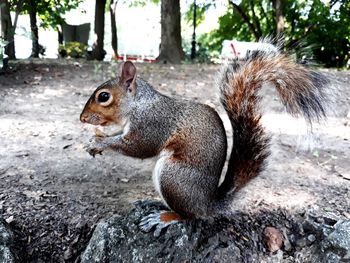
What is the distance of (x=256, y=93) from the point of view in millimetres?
1539

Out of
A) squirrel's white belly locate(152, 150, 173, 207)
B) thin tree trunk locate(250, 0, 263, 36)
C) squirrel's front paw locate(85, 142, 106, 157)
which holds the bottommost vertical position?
squirrel's white belly locate(152, 150, 173, 207)

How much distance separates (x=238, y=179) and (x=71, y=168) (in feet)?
3.44

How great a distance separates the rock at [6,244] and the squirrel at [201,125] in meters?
0.49

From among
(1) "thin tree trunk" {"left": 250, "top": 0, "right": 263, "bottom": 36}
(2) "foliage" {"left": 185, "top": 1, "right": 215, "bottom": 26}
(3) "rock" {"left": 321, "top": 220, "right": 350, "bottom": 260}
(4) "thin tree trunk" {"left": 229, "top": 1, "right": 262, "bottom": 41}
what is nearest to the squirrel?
(3) "rock" {"left": 321, "top": 220, "right": 350, "bottom": 260}

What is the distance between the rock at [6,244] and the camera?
1598mm

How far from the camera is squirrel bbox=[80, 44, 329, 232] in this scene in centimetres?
152

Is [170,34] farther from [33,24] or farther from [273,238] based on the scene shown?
[273,238]

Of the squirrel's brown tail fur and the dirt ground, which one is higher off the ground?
the squirrel's brown tail fur

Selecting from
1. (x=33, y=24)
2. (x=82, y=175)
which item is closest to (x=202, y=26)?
(x=33, y=24)

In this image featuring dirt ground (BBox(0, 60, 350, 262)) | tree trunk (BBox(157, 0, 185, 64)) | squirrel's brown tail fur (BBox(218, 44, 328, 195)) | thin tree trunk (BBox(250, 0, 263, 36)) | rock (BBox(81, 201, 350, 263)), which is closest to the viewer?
squirrel's brown tail fur (BBox(218, 44, 328, 195))

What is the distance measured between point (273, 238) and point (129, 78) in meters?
0.91

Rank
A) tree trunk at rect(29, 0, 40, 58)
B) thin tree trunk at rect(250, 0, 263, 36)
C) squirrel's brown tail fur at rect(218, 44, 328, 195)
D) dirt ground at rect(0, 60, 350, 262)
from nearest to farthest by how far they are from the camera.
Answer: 1. squirrel's brown tail fur at rect(218, 44, 328, 195)
2. dirt ground at rect(0, 60, 350, 262)
3. tree trunk at rect(29, 0, 40, 58)
4. thin tree trunk at rect(250, 0, 263, 36)

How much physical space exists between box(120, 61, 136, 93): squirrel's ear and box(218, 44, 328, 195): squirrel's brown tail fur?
1.18 ft

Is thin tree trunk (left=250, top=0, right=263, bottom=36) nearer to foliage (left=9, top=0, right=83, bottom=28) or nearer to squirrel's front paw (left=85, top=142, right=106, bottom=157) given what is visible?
foliage (left=9, top=0, right=83, bottom=28)
